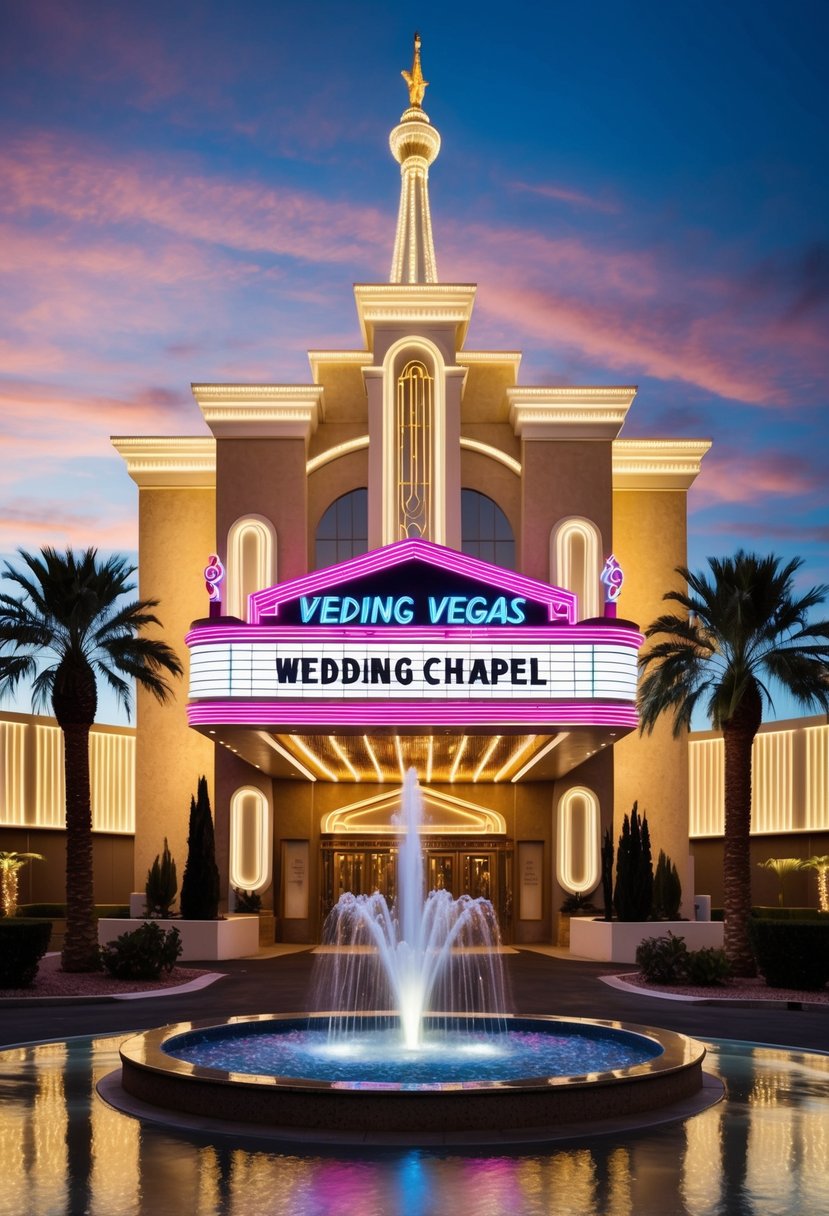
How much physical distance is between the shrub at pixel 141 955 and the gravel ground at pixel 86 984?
16 centimetres

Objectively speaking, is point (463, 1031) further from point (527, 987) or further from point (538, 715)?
point (538, 715)

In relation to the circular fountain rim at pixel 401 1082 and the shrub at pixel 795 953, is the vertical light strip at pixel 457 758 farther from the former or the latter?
the circular fountain rim at pixel 401 1082

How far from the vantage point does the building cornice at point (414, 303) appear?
121 ft

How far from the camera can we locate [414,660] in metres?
29.4

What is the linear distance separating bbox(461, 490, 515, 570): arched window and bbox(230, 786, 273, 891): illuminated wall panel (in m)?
9.49

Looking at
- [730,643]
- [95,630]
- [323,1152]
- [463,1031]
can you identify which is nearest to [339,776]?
[95,630]

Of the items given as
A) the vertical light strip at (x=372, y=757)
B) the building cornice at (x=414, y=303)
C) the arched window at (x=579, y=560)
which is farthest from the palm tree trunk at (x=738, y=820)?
the building cornice at (x=414, y=303)

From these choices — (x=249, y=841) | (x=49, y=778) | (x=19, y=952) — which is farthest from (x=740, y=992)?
(x=49, y=778)

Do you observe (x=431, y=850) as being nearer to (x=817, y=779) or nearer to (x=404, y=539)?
(x=404, y=539)

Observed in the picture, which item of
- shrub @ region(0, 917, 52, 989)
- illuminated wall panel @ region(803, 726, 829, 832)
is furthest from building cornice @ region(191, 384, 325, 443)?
illuminated wall panel @ region(803, 726, 829, 832)

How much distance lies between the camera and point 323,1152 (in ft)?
34.9

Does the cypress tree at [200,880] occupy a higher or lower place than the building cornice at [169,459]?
lower

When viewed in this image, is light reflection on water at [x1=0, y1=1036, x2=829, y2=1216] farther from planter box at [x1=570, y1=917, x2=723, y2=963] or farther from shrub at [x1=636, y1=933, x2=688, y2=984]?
planter box at [x1=570, y1=917, x2=723, y2=963]

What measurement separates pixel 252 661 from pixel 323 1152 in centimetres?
1920
